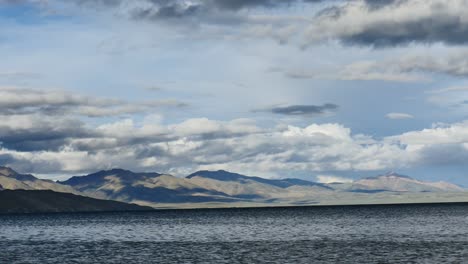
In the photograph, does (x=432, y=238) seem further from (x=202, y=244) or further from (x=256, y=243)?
(x=202, y=244)

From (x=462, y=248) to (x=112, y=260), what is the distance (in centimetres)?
5071

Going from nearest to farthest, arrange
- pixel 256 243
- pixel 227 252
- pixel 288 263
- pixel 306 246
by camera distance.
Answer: pixel 288 263, pixel 227 252, pixel 306 246, pixel 256 243

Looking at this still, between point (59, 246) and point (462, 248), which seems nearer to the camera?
point (462, 248)

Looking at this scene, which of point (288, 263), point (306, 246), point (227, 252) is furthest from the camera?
point (306, 246)

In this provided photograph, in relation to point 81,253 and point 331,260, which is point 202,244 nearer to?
point 81,253

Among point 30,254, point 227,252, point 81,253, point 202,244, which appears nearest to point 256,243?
point 202,244

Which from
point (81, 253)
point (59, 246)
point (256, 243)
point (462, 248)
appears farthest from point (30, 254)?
point (462, 248)

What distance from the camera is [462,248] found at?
9856 cm

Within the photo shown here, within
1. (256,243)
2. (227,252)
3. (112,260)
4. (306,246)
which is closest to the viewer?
(112,260)

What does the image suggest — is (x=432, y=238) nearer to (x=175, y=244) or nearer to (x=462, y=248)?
(x=462, y=248)

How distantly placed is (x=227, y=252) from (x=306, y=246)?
49.8 ft

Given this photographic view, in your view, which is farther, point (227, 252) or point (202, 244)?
point (202, 244)

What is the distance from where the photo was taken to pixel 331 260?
87.7 meters

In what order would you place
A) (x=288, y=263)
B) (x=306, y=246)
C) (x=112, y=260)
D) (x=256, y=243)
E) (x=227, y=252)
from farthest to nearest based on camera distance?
(x=256, y=243) → (x=306, y=246) → (x=227, y=252) → (x=112, y=260) → (x=288, y=263)
